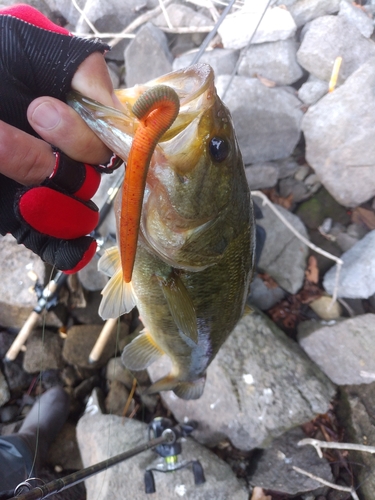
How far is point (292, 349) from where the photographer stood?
3309 millimetres

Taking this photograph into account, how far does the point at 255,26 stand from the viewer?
3932 mm

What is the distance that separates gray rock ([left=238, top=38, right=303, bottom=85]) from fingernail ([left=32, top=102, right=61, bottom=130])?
3465 millimetres

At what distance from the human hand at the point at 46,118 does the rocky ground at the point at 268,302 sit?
227cm

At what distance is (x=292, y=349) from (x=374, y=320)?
0.81 meters

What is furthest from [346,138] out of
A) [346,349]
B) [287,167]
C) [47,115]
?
[47,115]

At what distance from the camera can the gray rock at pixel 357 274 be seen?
3.46 meters

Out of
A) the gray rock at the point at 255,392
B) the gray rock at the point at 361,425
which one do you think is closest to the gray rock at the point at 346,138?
the gray rock at the point at 255,392

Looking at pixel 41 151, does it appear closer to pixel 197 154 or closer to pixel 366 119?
pixel 197 154

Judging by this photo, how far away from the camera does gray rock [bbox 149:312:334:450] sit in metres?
3.08

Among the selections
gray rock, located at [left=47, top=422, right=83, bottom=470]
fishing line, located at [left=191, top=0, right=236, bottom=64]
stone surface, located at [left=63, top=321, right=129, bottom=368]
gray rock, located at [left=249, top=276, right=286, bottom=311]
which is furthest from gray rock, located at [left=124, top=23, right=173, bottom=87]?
gray rock, located at [left=47, top=422, right=83, bottom=470]

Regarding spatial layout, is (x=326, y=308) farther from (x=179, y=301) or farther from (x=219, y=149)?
(x=219, y=149)

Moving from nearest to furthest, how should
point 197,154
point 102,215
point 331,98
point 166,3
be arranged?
point 197,154 < point 102,215 < point 331,98 < point 166,3

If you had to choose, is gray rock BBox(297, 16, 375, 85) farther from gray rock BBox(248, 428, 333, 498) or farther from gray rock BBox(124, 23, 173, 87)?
gray rock BBox(248, 428, 333, 498)

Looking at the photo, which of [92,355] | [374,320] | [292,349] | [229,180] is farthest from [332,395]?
[229,180]
